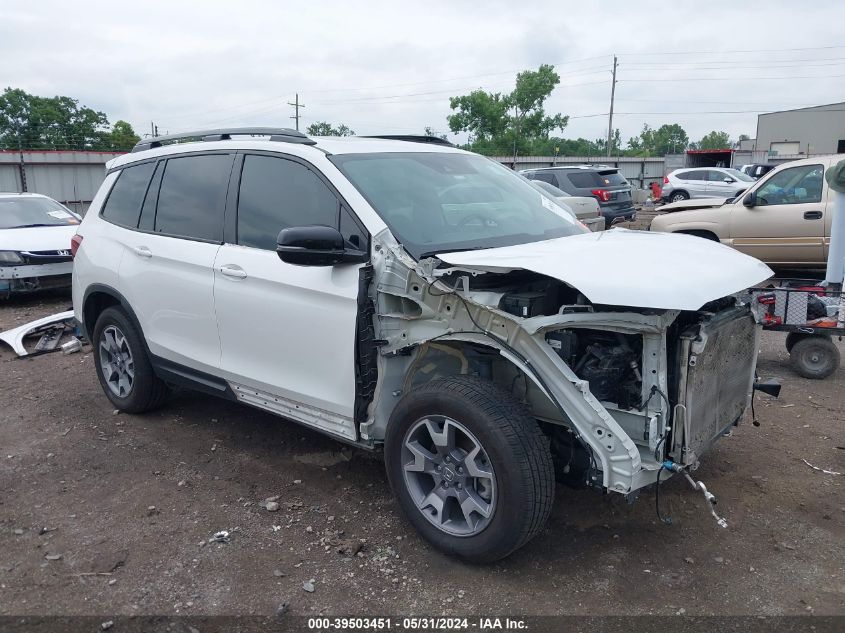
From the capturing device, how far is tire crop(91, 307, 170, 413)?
499 cm

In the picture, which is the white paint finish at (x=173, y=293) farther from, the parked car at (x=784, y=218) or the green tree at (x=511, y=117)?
the green tree at (x=511, y=117)

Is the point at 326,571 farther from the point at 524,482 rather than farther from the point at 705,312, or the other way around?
the point at 705,312

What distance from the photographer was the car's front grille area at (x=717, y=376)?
3.00 m

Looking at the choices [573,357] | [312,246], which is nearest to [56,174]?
[312,246]

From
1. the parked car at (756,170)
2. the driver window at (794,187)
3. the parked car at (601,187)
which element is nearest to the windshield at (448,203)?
the driver window at (794,187)

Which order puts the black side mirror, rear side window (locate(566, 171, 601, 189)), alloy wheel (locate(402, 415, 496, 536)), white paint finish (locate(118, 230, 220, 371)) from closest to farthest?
alloy wheel (locate(402, 415, 496, 536)), the black side mirror, white paint finish (locate(118, 230, 220, 371)), rear side window (locate(566, 171, 601, 189))

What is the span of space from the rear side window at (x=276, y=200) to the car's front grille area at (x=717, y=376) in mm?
1891

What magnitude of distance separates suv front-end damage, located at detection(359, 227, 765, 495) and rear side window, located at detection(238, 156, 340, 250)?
1.76 ft

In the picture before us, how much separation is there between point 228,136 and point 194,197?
0.47 meters

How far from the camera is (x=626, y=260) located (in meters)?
3.14

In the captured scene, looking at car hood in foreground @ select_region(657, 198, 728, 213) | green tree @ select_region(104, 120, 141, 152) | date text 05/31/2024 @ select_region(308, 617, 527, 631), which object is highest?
Result: green tree @ select_region(104, 120, 141, 152)

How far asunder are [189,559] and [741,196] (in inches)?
373

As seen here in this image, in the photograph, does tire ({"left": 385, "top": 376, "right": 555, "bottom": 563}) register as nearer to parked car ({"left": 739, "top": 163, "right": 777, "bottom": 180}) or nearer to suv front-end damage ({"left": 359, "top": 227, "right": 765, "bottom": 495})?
suv front-end damage ({"left": 359, "top": 227, "right": 765, "bottom": 495})

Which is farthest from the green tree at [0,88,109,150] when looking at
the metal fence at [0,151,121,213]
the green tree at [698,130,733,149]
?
the green tree at [698,130,733,149]
